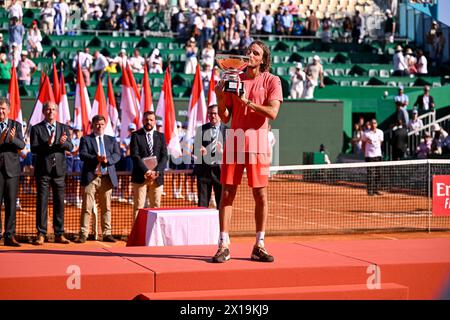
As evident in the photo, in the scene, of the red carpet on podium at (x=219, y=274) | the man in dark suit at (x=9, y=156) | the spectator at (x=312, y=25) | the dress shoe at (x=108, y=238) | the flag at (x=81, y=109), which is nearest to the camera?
the red carpet on podium at (x=219, y=274)

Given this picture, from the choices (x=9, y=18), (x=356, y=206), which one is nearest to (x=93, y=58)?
(x=9, y=18)

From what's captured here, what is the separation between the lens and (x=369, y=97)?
33875mm

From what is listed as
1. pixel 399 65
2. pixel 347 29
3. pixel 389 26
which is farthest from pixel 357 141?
pixel 389 26

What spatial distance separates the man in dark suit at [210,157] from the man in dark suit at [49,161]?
7.10 ft

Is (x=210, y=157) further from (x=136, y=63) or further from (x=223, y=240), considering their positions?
(x=136, y=63)

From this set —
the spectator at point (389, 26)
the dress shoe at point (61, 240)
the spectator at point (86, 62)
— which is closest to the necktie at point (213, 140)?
the dress shoe at point (61, 240)

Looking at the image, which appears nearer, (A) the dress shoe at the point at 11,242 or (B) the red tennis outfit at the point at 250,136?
(B) the red tennis outfit at the point at 250,136

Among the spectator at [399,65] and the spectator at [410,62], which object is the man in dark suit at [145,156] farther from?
the spectator at [410,62]

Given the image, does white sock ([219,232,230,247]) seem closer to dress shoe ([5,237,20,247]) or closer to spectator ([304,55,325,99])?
dress shoe ([5,237,20,247])

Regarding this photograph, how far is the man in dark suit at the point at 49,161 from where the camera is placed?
47.8 ft

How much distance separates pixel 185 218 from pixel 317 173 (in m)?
10.9

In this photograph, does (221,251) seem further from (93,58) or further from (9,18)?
(9,18)

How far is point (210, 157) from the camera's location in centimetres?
1536

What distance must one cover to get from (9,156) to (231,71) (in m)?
6.05
